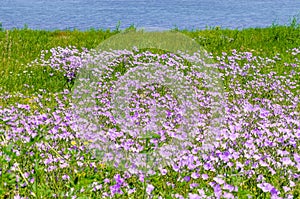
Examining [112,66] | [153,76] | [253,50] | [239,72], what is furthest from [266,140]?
[253,50]

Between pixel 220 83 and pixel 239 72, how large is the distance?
0.62m

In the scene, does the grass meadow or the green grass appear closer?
the grass meadow

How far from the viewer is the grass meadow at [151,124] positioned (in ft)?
13.0

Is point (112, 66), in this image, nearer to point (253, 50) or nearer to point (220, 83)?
point (220, 83)

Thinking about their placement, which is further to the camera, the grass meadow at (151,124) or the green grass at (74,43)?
the green grass at (74,43)

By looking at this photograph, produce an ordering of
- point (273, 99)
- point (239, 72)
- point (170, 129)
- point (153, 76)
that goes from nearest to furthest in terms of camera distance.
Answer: point (170, 129) < point (273, 99) < point (153, 76) < point (239, 72)

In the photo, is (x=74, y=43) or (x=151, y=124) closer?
(x=151, y=124)

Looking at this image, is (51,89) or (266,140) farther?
(51,89)

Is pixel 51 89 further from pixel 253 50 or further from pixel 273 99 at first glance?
pixel 253 50

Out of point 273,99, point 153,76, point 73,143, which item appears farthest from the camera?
point 153,76

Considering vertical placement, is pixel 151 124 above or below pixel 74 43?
below

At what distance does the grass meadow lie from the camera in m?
3.97

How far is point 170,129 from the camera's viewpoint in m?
5.60

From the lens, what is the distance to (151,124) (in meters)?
5.86
